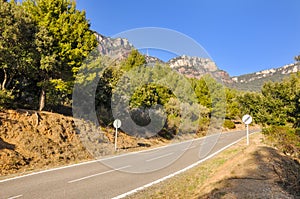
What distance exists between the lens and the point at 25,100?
68.4ft

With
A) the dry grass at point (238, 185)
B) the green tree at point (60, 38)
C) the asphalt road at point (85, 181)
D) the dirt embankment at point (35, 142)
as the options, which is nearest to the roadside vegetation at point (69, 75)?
the green tree at point (60, 38)

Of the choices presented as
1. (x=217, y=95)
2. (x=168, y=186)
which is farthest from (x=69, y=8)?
(x=217, y=95)

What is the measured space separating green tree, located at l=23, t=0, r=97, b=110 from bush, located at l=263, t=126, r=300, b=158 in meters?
17.1

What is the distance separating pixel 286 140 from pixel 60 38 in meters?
19.4

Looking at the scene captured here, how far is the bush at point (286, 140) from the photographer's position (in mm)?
15984

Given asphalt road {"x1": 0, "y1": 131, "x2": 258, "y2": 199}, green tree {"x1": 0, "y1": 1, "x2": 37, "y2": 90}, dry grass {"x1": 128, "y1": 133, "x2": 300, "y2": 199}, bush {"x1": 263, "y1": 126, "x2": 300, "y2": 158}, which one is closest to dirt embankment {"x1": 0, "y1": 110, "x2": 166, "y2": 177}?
asphalt road {"x1": 0, "y1": 131, "x2": 258, "y2": 199}

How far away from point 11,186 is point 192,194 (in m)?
7.43

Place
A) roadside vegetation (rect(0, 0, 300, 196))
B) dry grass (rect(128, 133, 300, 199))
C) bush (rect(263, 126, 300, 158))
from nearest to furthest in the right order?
dry grass (rect(128, 133, 300, 199)) < bush (rect(263, 126, 300, 158)) < roadside vegetation (rect(0, 0, 300, 196))

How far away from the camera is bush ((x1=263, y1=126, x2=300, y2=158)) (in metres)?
16.0

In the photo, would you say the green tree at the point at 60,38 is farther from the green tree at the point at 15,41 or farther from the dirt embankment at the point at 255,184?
the dirt embankment at the point at 255,184

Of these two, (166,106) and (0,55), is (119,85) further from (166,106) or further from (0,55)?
(0,55)

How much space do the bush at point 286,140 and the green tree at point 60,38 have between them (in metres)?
17.1

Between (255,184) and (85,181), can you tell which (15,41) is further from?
(255,184)

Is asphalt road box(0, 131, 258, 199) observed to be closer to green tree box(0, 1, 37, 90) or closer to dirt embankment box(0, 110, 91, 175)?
dirt embankment box(0, 110, 91, 175)
